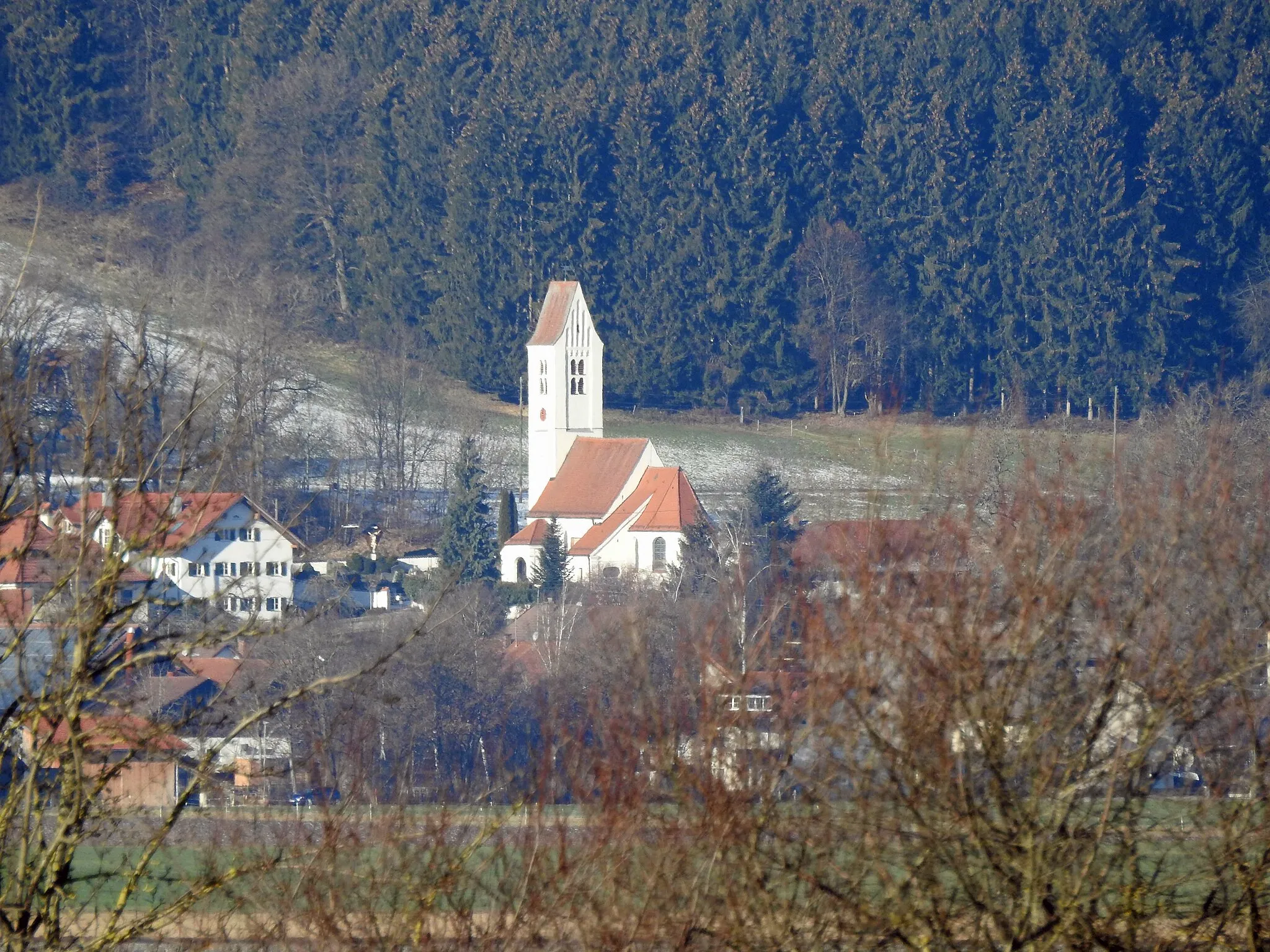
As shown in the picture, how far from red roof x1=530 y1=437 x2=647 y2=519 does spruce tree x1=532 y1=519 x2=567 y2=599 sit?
3.74 metres

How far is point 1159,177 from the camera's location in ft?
237

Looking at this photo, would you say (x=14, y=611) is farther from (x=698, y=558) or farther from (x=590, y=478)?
(x=590, y=478)

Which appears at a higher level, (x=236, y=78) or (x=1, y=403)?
(x=236, y=78)

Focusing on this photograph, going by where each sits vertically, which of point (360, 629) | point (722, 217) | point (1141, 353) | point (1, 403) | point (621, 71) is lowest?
point (360, 629)

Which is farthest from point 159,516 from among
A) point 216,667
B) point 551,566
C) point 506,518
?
point 506,518

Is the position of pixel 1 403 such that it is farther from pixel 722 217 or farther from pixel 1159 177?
pixel 1159 177

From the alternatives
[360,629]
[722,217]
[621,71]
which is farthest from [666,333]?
A: [360,629]

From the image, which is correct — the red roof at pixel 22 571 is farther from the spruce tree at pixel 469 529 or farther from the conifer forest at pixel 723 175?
the conifer forest at pixel 723 175

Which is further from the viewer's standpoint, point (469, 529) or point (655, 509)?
point (655, 509)

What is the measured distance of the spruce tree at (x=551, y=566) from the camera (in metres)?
45.8

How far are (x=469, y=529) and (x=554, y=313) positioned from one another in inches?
400

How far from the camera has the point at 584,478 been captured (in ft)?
176

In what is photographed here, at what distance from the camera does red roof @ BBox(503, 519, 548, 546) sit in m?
49.5

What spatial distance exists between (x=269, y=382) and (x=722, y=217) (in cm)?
2405
